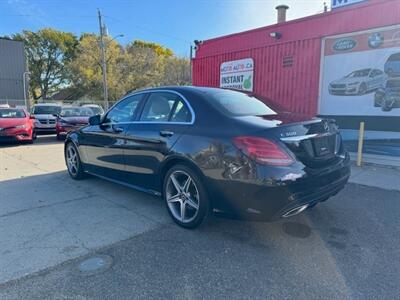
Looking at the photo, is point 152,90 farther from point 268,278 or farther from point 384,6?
point 384,6

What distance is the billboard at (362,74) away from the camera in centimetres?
663

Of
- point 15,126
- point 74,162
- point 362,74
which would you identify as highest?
point 362,74

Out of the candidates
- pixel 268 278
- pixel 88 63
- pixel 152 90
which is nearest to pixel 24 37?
pixel 88 63

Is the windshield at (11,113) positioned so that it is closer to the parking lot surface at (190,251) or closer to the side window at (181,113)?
the parking lot surface at (190,251)

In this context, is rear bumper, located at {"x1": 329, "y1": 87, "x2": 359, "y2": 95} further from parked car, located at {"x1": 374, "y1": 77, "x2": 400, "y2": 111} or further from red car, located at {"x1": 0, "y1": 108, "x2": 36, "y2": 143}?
red car, located at {"x1": 0, "y1": 108, "x2": 36, "y2": 143}

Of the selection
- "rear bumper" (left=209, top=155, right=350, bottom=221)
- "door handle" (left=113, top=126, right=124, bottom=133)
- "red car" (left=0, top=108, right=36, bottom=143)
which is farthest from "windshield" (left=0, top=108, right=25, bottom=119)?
"rear bumper" (left=209, top=155, right=350, bottom=221)

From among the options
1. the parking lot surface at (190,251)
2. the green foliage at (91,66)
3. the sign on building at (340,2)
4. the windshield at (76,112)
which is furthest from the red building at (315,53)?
the green foliage at (91,66)

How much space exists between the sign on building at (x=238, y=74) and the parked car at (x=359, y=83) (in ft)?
8.46

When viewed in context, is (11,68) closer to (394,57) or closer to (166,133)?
(166,133)

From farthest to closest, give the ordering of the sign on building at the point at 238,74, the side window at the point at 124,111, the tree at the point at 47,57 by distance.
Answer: the tree at the point at 47,57
the sign on building at the point at 238,74
the side window at the point at 124,111

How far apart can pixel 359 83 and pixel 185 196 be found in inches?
230

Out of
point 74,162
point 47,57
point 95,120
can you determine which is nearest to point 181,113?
point 95,120

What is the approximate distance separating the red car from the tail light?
381 inches

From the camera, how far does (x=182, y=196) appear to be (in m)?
3.42
